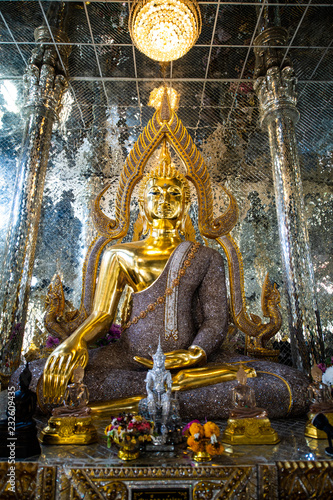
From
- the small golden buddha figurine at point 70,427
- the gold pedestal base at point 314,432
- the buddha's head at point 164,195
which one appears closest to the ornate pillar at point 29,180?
the buddha's head at point 164,195

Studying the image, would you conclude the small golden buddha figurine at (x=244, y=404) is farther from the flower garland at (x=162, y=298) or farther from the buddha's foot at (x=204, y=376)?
Answer: the flower garland at (x=162, y=298)

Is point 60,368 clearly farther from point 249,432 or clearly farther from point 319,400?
point 319,400

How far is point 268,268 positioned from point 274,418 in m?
3.56

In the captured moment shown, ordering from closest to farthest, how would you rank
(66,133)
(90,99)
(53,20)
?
1. (53,20)
2. (90,99)
3. (66,133)

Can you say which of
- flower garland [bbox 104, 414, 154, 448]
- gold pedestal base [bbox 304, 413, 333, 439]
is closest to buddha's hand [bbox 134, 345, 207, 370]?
flower garland [bbox 104, 414, 154, 448]

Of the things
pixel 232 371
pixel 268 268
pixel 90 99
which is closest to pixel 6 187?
pixel 90 99

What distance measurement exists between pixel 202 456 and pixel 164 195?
229cm

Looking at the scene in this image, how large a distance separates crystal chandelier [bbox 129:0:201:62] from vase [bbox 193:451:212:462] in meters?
3.71

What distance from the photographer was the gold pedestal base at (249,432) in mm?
1841

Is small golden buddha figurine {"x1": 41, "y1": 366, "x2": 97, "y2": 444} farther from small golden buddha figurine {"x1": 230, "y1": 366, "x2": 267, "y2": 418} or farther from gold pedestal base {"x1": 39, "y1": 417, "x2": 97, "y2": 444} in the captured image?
small golden buddha figurine {"x1": 230, "y1": 366, "x2": 267, "y2": 418}

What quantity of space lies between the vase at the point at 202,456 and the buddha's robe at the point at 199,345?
762 mm

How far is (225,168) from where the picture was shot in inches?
247

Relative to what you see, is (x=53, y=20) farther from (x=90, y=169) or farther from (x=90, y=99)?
(x=90, y=169)

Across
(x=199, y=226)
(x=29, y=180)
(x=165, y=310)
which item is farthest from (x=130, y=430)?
(x=29, y=180)
